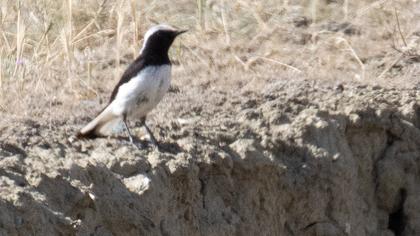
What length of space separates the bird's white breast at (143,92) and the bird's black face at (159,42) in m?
0.22

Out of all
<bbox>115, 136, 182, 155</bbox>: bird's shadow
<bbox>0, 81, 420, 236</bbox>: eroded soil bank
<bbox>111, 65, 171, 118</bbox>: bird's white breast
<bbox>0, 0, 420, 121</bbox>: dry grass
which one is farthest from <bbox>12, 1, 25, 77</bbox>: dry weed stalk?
<bbox>115, 136, 182, 155</bbox>: bird's shadow

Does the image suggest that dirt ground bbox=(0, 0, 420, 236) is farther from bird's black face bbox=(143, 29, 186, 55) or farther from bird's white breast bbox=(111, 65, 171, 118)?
bird's black face bbox=(143, 29, 186, 55)

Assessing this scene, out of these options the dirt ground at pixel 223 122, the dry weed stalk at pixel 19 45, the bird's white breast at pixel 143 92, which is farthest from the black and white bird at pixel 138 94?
the dry weed stalk at pixel 19 45

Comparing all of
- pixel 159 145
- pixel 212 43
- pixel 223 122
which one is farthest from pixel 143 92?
pixel 212 43

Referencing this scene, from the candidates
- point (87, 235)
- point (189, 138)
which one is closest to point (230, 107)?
point (189, 138)

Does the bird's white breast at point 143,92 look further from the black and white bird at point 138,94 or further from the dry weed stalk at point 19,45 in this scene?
the dry weed stalk at point 19,45

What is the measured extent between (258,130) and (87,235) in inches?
72.2

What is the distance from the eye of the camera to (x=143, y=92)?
268 inches

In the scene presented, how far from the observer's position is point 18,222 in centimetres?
545

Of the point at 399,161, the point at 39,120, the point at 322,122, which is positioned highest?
the point at 39,120

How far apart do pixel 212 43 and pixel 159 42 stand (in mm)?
2106

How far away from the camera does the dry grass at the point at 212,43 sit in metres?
8.22

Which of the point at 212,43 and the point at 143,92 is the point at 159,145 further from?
the point at 212,43

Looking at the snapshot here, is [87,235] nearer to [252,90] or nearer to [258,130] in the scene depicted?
[258,130]
